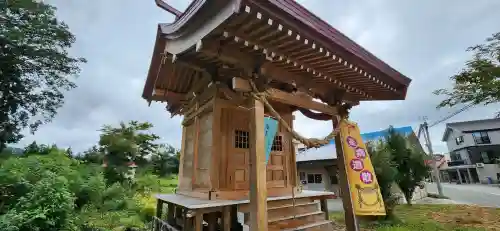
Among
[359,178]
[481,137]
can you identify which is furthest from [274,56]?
[481,137]

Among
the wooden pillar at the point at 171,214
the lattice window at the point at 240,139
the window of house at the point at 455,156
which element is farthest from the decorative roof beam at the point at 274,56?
the window of house at the point at 455,156

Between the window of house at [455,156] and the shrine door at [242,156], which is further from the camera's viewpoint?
the window of house at [455,156]

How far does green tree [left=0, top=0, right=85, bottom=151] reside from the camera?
1443cm

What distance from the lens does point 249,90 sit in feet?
11.7

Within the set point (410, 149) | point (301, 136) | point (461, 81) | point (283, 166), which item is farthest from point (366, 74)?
point (410, 149)

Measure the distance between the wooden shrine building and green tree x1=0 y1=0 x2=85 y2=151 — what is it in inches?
611

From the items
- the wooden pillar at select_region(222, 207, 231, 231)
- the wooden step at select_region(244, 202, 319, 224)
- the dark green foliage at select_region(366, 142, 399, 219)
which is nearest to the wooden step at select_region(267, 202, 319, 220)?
the wooden step at select_region(244, 202, 319, 224)

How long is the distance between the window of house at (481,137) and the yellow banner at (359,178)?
39.8 m

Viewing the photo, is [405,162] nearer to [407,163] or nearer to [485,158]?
[407,163]

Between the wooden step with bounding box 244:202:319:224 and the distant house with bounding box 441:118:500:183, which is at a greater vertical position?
the distant house with bounding box 441:118:500:183

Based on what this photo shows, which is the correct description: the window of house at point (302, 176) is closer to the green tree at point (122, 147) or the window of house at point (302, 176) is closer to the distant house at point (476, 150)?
the green tree at point (122, 147)

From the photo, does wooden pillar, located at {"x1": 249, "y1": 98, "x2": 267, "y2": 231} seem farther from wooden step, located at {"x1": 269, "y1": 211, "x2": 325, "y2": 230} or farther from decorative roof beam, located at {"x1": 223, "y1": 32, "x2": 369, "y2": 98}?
wooden step, located at {"x1": 269, "y1": 211, "x2": 325, "y2": 230}

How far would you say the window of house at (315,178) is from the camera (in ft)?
55.0

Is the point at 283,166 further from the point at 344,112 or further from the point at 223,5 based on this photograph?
the point at 223,5
